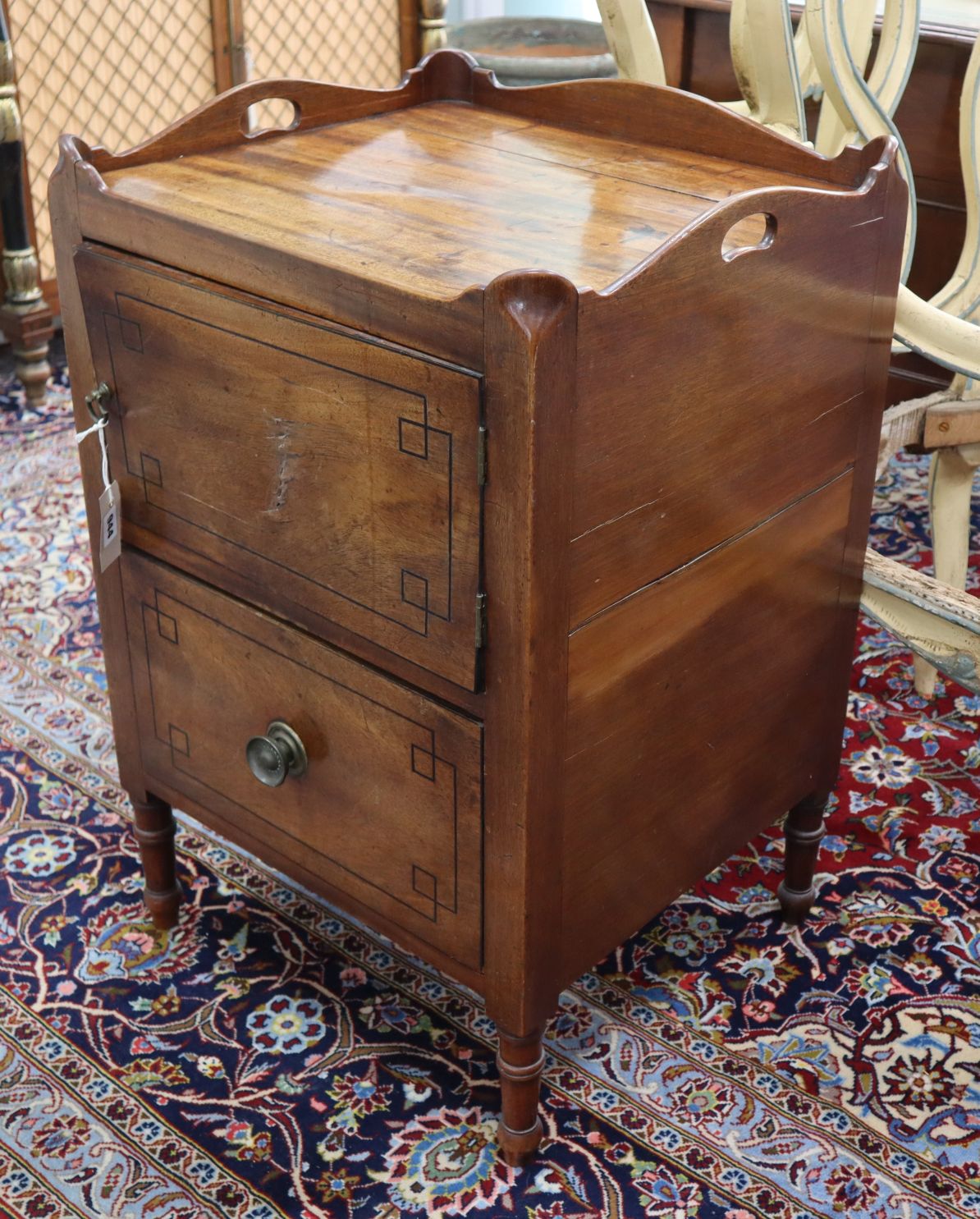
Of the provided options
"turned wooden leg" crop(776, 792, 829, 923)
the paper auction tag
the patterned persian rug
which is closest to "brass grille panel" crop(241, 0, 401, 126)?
the patterned persian rug

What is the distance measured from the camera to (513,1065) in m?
1.33

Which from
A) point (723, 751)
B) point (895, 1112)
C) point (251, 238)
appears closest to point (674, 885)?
point (723, 751)

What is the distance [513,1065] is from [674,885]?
241 mm

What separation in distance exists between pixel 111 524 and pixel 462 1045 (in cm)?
67

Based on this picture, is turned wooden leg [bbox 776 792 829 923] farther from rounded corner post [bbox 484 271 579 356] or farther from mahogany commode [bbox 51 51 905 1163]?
rounded corner post [bbox 484 271 579 356]

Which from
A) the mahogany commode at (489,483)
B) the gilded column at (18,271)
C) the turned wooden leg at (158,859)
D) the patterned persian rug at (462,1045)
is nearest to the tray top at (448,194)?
the mahogany commode at (489,483)

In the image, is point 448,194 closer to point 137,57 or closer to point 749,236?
point 749,236

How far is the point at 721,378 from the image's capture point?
1.18m

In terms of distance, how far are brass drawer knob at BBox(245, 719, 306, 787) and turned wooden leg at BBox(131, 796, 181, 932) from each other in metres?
0.29

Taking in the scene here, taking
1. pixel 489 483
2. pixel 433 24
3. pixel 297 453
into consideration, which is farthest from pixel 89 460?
pixel 433 24

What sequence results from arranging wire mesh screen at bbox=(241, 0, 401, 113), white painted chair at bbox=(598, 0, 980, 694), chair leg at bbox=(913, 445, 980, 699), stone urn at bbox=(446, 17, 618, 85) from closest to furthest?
white painted chair at bbox=(598, 0, 980, 694) < chair leg at bbox=(913, 445, 980, 699) < wire mesh screen at bbox=(241, 0, 401, 113) < stone urn at bbox=(446, 17, 618, 85)

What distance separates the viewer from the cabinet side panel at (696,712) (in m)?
1.23

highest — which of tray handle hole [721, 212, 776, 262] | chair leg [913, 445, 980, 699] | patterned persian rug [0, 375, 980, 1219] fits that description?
tray handle hole [721, 212, 776, 262]

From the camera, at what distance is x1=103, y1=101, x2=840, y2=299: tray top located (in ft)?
3.77
